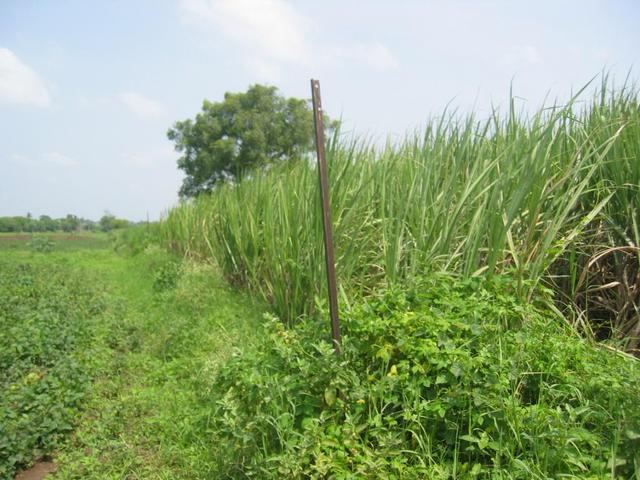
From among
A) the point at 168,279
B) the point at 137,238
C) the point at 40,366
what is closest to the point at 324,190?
the point at 40,366

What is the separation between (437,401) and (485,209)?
4.74 feet

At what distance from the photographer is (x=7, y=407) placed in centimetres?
282

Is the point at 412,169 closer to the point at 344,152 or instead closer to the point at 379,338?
the point at 344,152

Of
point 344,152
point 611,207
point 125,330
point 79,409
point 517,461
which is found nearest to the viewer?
point 517,461

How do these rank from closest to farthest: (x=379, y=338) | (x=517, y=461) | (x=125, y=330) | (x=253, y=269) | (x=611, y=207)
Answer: (x=517, y=461)
(x=379, y=338)
(x=611, y=207)
(x=253, y=269)
(x=125, y=330)

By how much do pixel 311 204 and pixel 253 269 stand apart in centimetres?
132

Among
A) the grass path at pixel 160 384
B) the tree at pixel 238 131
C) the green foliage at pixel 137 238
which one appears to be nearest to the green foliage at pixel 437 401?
the grass path at pixel 160 384

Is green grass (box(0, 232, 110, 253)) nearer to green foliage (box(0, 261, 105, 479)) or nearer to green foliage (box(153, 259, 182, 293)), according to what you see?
green foliage (box(153, 259, 182, 293))

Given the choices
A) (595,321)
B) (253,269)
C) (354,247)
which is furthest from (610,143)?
(253,269)

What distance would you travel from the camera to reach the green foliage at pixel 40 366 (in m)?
2.66

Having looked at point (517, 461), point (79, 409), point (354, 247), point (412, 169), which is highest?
point (412, 169)

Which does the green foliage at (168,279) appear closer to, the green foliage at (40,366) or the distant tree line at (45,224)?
the green foliage at (40,366)

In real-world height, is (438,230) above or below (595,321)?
above

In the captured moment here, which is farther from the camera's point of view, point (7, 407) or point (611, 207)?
point (611, 207)
